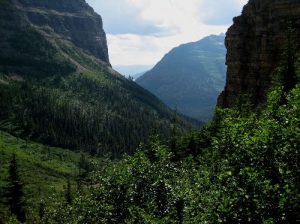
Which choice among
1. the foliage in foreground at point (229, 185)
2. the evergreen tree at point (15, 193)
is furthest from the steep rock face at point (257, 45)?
the foliage in foreground at point (229, 185)

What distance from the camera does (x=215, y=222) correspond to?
20656 millimetres

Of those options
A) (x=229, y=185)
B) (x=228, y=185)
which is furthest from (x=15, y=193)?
(x=229, y=185)

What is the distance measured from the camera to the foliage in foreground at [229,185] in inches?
783

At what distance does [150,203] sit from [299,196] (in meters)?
11.1

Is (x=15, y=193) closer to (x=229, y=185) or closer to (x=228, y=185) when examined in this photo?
(x=228, y=185)

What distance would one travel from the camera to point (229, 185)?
21312 millimetres

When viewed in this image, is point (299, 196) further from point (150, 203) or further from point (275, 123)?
point (150, 203)

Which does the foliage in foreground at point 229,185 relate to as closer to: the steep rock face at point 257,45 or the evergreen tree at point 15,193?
the steep rock face at point 257,45

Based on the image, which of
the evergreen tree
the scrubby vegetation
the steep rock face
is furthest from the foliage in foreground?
the evergreen tree

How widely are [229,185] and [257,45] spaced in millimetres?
82156

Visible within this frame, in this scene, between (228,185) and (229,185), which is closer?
(229,185)

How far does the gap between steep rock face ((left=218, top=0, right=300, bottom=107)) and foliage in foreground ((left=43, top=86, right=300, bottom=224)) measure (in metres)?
56.7

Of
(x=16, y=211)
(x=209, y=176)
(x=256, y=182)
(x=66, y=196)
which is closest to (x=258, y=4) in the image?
(x=66, y=196)

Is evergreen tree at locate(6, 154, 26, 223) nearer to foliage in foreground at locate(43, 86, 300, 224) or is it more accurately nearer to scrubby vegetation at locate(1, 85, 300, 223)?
scrubby vegetation at locate(1, 85, 300, 223)
